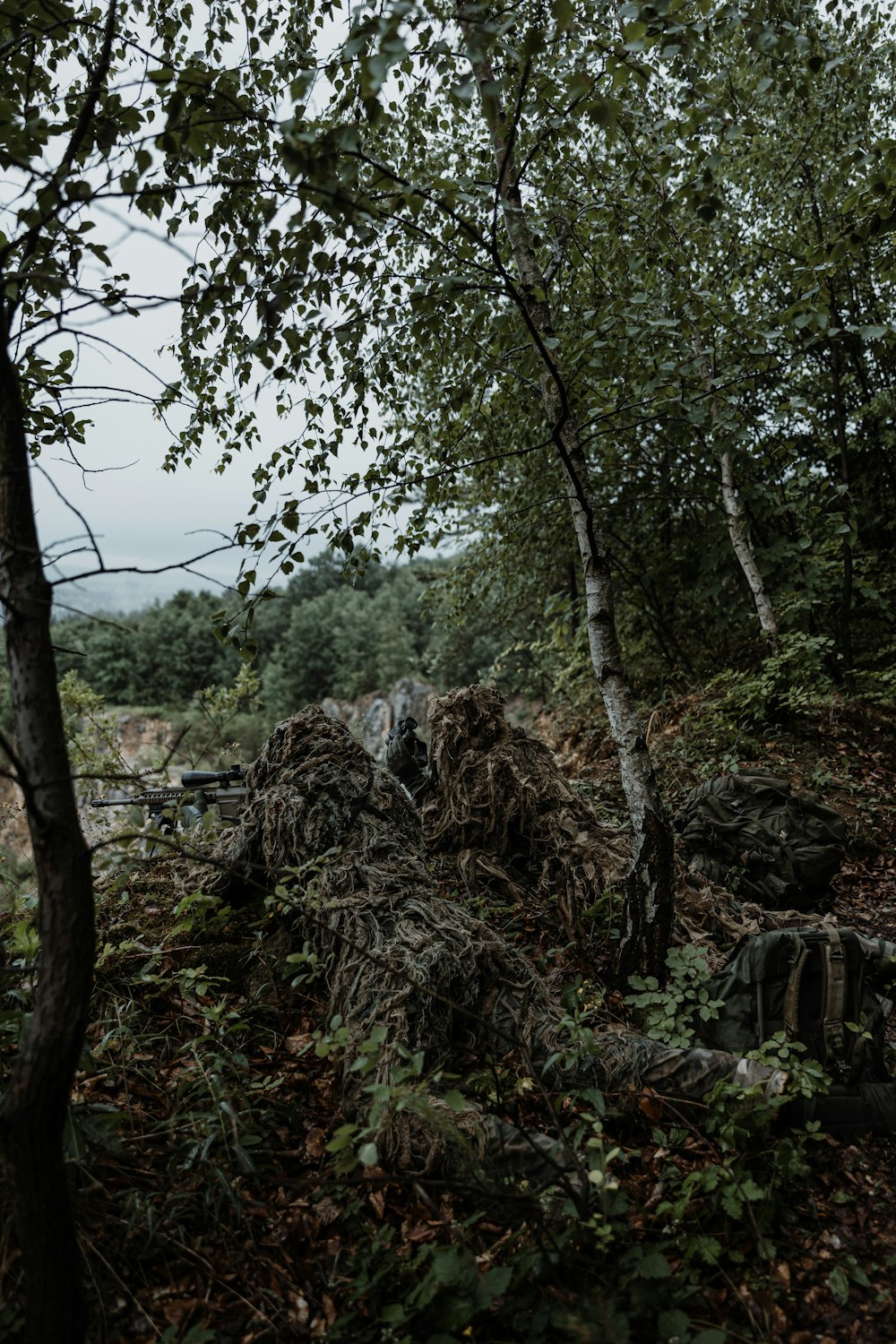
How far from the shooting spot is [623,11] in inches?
81.6

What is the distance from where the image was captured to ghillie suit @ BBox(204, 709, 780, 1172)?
2.39 meters

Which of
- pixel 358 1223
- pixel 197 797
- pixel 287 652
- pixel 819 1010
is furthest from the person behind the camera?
pixel 287 652

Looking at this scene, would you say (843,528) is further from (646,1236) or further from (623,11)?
(646,1236)

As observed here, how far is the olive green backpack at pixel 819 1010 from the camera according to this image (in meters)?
2.87

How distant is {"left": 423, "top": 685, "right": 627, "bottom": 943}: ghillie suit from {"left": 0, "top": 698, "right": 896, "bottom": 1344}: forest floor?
1549mm

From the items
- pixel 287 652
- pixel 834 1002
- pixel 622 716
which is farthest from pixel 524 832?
pixel 287 652

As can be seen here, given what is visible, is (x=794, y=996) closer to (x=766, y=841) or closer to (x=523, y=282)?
(x=766, y=841)

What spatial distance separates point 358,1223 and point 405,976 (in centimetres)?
77

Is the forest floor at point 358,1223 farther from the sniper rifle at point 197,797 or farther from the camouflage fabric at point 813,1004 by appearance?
the sniper rifle at point 197,797

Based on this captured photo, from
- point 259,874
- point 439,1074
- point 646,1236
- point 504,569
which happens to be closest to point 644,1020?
point 646,1236

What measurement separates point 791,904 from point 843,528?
7.94ft

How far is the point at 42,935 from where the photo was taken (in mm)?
1658

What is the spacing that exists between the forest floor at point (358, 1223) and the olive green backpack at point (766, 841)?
194cm

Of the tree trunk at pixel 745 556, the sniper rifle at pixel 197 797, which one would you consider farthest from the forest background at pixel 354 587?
the tree trunk at pixel 745 556
